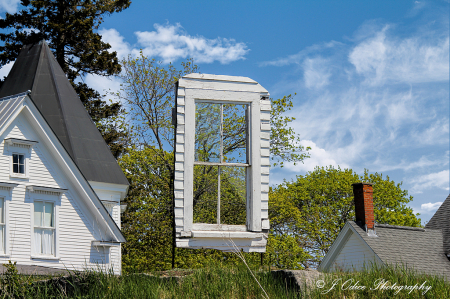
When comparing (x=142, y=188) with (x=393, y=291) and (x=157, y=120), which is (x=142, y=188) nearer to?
(x=157, y=120)

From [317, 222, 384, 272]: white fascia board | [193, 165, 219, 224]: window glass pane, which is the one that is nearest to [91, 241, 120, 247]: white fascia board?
[193, 165, 219, 224]: window glass pane

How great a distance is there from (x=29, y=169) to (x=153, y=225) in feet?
Result: 32.5

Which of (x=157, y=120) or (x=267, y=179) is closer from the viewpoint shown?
(x=267, y=179)

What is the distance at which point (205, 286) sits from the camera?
5941 mm

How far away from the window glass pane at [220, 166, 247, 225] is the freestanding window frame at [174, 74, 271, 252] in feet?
0.49

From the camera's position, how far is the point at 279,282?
6004 mm

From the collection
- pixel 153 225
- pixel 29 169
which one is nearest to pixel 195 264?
pixel 153 225

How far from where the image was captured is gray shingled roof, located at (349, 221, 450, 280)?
57.6ft

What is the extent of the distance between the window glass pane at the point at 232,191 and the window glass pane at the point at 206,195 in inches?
7.0

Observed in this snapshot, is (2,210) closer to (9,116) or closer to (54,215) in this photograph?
(54,215)

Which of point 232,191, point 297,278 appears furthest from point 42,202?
point 297,278

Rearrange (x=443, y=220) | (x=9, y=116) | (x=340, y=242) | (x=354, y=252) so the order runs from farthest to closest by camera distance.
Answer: (x=443, y=220), (x=340, y=242), (x=354, y=252), (x=9, y=116)

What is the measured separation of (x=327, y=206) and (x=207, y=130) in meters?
22.6

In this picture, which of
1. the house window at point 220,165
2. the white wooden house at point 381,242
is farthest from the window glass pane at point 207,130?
the white wooden house at point 381,242
